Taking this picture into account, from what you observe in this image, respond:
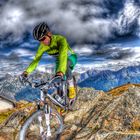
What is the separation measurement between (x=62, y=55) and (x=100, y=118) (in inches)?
219

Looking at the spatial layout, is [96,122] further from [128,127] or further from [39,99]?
[39,99]

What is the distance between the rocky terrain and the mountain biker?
7.85ft

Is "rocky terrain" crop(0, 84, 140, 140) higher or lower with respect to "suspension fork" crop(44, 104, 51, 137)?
lower

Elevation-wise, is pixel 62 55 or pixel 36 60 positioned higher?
pixel 62 55

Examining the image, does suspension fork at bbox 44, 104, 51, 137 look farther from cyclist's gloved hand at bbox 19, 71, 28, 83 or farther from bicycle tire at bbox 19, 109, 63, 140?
cyclist's gloved hand at bbox 19, 71, 28, 83

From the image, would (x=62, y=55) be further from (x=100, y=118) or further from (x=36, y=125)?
(x=100, y=118)

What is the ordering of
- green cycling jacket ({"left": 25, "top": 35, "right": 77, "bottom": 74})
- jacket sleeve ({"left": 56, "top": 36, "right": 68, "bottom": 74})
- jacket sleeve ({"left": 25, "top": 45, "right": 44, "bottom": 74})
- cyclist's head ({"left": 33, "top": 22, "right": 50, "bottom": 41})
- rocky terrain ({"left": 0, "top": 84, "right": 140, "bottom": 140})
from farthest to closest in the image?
1. rocky terrain ({"left": 0, "top": 84, "right": 140, "bottom": 140})
2. jacket sleeve ({"left": 25, "top": 45, "right": 44, "bottom": 74})
3. green cycling jacket ({"left": 25, "top": 35, "right": 77, "bottom": 74})
4. jacket sleeve ({"left": 56, "top": 36, "right": 68, "bottom": 74})
5. cyclist's head ({"left": 33, "top": 22, "right": 50, "bottom": 41})

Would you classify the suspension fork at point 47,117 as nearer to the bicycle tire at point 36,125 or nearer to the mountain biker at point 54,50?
the bicycle tire at point 36,125

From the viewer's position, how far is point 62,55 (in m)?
13.8

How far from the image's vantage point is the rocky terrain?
53.9ft

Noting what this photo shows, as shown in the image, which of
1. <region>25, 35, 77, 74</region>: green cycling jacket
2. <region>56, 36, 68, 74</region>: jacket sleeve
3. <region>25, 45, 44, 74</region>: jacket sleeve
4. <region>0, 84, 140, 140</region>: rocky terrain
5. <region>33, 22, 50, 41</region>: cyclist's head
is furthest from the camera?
<region>0, 84, 140, 140</region>: rocky terrain

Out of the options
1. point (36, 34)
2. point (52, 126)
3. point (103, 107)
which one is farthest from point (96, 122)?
point (36, 34)

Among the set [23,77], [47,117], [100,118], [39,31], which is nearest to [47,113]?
[47,117]

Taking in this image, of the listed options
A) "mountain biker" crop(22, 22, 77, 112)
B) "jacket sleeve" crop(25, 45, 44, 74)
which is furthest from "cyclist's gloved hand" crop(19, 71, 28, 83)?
"jacket sleeve" crop(25, 45, 44, 74)
